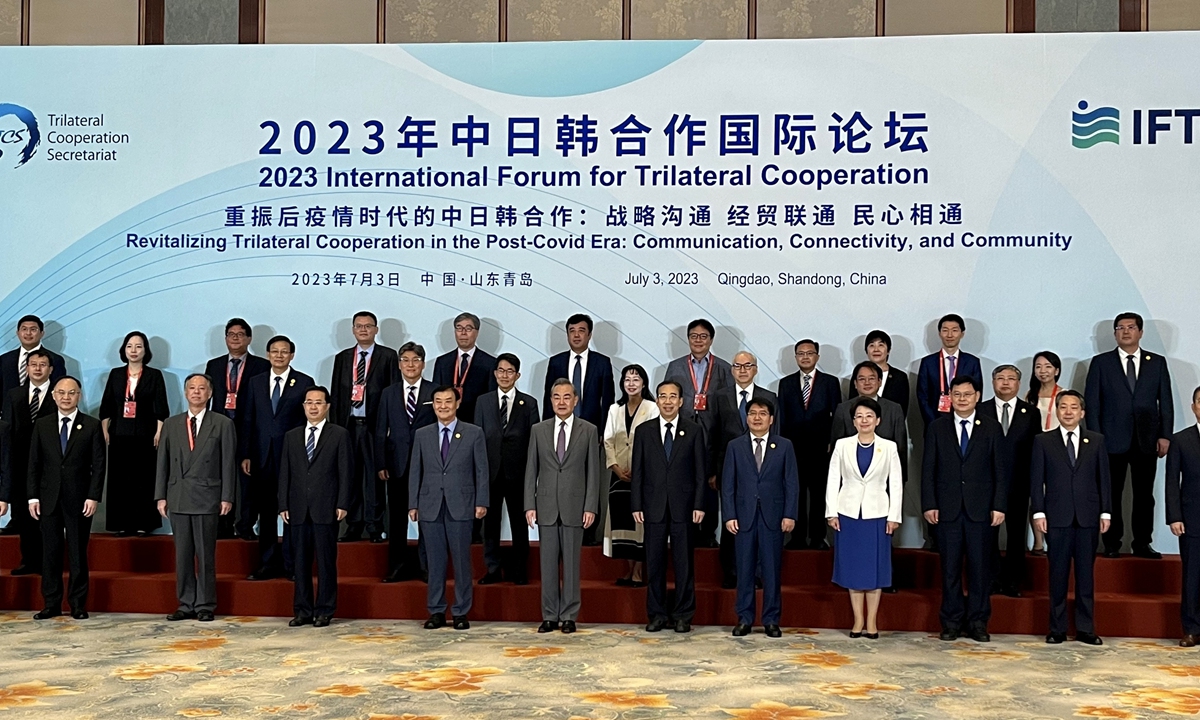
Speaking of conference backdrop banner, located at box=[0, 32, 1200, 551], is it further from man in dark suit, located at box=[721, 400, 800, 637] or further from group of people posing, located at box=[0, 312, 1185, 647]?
man in dark suit, located at box=[721, 400, 800, 637]

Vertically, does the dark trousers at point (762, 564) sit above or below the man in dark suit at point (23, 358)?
below

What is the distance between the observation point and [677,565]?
6.33 meters

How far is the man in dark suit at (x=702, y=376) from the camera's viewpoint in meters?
6.95

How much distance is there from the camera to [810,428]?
6938mm

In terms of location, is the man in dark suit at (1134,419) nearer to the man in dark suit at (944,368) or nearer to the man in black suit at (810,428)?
the man in dark suit at (944,368)

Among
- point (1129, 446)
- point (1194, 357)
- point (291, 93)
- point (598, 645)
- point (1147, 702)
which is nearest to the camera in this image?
point (1147, 702)

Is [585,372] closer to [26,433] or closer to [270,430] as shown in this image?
[270,430]

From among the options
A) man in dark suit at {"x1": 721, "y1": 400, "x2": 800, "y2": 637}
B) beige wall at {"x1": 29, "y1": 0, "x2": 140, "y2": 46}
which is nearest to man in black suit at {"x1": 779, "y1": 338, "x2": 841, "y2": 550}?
man in dark suit at {"x1": 721, "y1": 400, "x2": 800, "y2": 637}

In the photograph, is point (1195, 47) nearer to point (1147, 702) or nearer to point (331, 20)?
point (1147, 702)

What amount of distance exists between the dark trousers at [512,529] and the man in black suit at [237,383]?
143 cm

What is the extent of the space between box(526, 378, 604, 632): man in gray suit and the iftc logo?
388 centimetres

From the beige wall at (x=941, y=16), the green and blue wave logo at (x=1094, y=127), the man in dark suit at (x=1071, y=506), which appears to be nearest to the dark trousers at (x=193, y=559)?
the man in dark suit at (x=1071, y=506)

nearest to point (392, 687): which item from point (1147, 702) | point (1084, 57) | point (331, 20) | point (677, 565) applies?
point (677, 565)

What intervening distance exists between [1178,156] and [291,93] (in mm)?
5312
